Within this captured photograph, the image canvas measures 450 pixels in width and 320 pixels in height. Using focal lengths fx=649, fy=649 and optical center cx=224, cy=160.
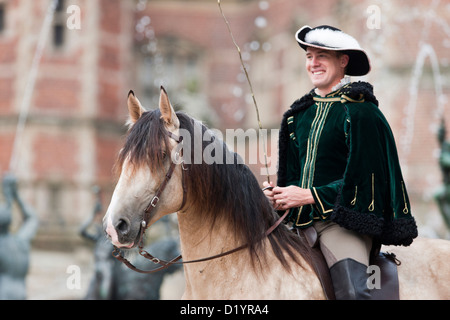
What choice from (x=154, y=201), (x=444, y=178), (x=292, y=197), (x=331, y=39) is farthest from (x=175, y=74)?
(x=154, y=201)

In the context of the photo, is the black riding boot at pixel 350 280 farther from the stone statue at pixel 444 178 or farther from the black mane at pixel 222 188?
the stone statue at pixel 444 178

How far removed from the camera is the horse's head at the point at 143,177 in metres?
3.31

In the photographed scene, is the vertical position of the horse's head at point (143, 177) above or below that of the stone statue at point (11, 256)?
above

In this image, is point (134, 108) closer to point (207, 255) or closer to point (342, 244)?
point (207, 255)

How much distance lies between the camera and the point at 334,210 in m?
3.58

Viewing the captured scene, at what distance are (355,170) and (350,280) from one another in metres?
0.60

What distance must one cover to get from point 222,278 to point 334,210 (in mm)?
724

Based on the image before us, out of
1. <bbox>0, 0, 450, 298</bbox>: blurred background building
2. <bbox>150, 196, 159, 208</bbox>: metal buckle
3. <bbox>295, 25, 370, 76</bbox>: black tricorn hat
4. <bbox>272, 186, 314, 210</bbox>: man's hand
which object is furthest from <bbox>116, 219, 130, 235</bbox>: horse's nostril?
<bbox>0, 0, 450, 298</bbox>: blurred background building

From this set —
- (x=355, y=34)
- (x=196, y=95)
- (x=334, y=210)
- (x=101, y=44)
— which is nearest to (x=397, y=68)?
(x=355, y=34)

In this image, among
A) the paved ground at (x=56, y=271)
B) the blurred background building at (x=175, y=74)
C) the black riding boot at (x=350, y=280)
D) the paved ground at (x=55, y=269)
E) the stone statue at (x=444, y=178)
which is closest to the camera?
the black riding boot at (x=350, y=280)

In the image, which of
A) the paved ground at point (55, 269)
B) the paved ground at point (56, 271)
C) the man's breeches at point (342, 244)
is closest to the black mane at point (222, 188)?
the man's breeches at point (342, 244)

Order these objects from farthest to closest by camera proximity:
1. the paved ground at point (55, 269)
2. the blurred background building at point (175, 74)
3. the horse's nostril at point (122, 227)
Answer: the paved ground at point (55, 269)
the blurred background building at point (175, 74)
the horse's nostril at point (122, 227)

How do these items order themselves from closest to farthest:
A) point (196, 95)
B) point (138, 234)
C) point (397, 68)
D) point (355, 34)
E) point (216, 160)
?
point (138, 234) < point (216, 160) < point (397, 68) < point (355, 34) < point (196, 95)

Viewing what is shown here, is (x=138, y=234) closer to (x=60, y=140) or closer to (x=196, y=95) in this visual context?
(x=60, y=140)
